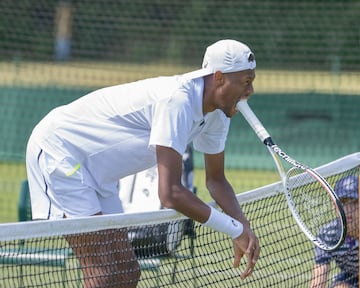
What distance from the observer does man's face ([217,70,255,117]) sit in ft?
16.0

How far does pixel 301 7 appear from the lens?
13.9 metres

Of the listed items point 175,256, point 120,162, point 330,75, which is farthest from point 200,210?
point 330,75

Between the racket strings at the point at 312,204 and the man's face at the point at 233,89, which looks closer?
the man's face at the point at 233,89

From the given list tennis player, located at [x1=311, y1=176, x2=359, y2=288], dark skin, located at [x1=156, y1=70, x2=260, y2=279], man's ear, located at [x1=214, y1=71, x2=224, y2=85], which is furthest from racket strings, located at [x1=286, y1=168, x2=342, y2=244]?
man's ear, located at [x1=214, y1=71, x2=224, y2=85]

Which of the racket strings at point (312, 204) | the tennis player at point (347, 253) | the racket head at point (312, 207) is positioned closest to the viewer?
the racket head at point (312, 207)

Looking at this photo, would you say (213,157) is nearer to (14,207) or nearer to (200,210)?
(200,210)

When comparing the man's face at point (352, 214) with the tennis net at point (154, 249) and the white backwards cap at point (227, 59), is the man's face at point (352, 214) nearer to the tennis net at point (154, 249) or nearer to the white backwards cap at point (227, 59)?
the tennis net at point (154, 249)

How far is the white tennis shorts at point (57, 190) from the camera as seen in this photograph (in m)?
5.00

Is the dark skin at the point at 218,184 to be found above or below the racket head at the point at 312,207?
above

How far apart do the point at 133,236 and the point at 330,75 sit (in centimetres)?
918

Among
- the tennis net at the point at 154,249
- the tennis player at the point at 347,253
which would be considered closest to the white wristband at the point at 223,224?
the tennis net at the point at 154,249

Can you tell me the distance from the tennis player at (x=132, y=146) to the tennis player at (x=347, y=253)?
978mm

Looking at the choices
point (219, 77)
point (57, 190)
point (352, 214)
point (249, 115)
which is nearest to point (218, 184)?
point (249, 115)

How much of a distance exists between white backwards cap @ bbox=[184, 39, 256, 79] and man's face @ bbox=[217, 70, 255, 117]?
3cm
